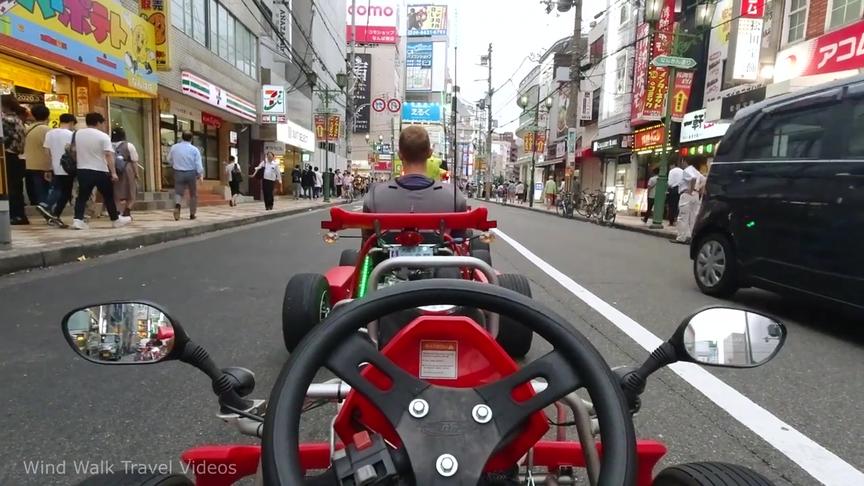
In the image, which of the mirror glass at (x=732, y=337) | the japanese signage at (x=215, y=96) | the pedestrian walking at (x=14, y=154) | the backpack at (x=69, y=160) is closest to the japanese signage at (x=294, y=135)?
the japanese signage at (x=215, y=96)

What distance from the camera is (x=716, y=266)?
5.48 metres

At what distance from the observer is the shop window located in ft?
38.9

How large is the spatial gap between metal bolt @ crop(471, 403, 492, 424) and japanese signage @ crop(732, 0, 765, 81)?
689 inches

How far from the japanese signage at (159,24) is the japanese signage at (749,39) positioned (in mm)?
15553

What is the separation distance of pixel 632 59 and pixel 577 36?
2990 mm

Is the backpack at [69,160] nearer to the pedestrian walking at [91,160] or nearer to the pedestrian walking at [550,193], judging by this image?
the pedestrian walking at [91,160]

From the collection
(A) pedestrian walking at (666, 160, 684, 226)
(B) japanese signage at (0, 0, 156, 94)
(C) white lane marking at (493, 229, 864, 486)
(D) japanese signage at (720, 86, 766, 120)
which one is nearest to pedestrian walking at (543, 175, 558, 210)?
(A) pedestrian walking at (666, 160, 684, 226)

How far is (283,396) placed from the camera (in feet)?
3.11

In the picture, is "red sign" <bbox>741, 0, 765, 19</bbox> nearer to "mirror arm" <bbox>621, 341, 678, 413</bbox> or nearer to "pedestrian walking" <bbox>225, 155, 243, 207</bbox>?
"pedestrian walking" <bbox>225, 155, 243, 207</bbox>

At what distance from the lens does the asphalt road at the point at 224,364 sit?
2.24 m

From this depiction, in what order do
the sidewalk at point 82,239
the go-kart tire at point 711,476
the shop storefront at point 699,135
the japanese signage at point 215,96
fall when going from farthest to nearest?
the shop storefront at point 699,135 < the japanese signage at point 215,96 < the sidewalk at point 82,239 < the go-kart tire at point 711,476

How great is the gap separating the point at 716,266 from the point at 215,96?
16.6 m

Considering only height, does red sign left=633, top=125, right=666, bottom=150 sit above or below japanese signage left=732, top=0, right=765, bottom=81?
below

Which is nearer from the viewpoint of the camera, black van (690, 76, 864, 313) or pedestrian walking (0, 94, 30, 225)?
black van (690, 76, 864, 313)
